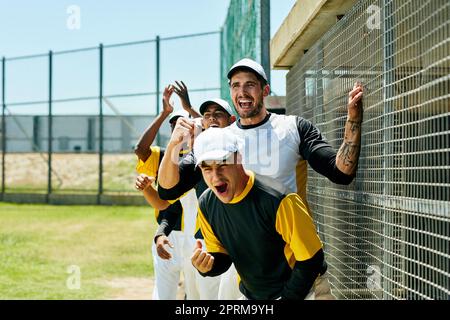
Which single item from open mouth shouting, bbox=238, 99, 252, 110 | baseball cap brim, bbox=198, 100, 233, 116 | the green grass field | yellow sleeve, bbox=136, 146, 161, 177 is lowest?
the green grass field

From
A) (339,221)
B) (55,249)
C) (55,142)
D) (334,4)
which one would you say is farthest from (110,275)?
(55,142)

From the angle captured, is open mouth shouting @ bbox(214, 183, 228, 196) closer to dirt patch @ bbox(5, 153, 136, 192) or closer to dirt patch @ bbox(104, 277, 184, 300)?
dirt patch @ bbox(104, 277, 184, 300)

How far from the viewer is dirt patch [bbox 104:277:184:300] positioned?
762 centimetres

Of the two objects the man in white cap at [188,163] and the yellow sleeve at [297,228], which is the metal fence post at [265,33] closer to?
the man in white cap at [188,163]

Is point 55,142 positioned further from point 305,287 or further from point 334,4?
point 305,287

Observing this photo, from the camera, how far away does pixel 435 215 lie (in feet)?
9.05

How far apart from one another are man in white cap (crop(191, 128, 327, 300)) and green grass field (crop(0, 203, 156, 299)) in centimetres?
490

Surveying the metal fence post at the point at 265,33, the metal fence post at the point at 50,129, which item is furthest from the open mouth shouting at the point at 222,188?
the metal fence post at the point at 50,129

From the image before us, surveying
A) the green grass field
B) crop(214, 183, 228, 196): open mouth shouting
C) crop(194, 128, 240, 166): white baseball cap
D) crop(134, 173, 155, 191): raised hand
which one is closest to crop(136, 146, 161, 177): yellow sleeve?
crop(134, 173, 155, 191): raised hand

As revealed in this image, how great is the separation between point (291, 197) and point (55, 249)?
9264mm

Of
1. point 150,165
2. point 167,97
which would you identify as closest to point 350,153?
point 167,97

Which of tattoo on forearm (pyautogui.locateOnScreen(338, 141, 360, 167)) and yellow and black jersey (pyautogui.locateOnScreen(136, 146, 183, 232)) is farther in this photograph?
yellow and black jersey (pyautogui.locateOnScreen(136, 146, 183, 232))

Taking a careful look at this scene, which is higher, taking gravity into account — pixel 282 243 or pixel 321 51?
pixel 321 51
